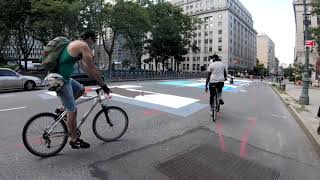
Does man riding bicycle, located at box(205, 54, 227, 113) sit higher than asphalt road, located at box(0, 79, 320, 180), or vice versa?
man riding bicycle, located at box(205, 54, 227, 113)

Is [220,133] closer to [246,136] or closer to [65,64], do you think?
[246,136]

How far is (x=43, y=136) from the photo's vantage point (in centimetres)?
498

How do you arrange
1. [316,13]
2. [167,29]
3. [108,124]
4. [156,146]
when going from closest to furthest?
[156,146] → [108,124] → [316,13] → [167,29]

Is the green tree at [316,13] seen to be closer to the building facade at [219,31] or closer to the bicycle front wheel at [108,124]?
the bicycle front wheel at [108,124]

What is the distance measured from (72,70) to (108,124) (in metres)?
1.39

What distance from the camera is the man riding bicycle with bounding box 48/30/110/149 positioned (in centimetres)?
476

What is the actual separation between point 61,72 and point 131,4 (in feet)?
115

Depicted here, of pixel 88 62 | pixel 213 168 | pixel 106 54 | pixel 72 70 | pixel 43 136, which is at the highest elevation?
pixel 106 54

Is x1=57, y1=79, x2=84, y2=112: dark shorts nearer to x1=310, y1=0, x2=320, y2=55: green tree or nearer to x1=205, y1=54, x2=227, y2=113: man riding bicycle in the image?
x1=205, y1=54, x2=227, y2=113: man riding bicycle

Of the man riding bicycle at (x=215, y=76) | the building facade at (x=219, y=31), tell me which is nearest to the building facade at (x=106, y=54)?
the building facade at (x=219, y=31)

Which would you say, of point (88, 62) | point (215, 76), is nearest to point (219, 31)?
point (215, 76)

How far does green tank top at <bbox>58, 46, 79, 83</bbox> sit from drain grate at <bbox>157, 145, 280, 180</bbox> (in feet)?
6.54

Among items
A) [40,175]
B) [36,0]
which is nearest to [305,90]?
[40,175]

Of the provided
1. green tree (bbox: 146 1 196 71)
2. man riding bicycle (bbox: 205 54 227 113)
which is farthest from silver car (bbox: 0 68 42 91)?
green tree (bbox: 146 1 196 71)
